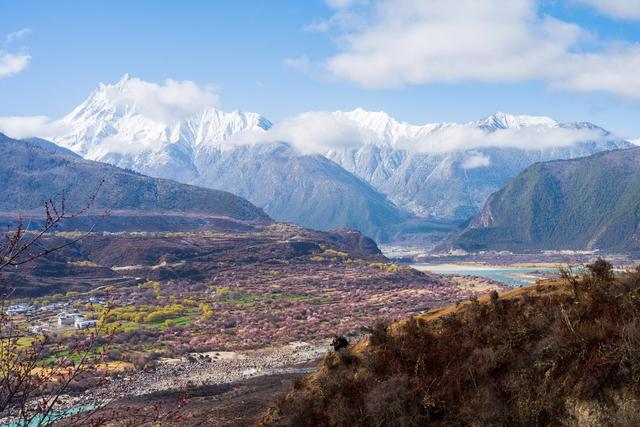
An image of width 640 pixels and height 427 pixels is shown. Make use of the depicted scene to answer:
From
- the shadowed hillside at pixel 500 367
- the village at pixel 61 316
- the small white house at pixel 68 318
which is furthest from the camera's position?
the small white house at pixel 68 318

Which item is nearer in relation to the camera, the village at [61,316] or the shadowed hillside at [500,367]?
the shadowed hillside at [500,367]

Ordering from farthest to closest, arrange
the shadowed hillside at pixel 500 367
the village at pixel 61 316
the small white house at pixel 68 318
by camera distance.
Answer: the small white house at pixel 68 318, the village at pixel 61 316, the shadowed hillside at pixel 500 367

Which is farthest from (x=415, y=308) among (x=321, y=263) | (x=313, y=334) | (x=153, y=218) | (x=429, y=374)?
(x=153, y=218)

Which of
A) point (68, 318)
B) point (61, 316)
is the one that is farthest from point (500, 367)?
point (61, 316)

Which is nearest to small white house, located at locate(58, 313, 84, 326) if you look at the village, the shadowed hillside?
the village

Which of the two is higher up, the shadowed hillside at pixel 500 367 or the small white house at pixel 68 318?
the shadowed hillside at pixel 500 367

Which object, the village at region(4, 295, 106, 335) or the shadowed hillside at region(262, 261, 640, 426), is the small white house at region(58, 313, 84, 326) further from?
the shadowed hillside at region(262, 261, 640, 426)

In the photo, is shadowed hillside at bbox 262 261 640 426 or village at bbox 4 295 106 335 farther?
village at bbox 4 295 106 335

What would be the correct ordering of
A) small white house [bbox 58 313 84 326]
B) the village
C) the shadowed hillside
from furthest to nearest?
small white house [bbox 58 313 84 326]
the village
the shadowed hillside

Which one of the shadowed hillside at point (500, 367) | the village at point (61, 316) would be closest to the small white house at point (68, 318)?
the village at point (61, 316)

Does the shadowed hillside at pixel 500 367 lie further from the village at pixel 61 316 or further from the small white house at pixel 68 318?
the small white house at pixel 68 318
